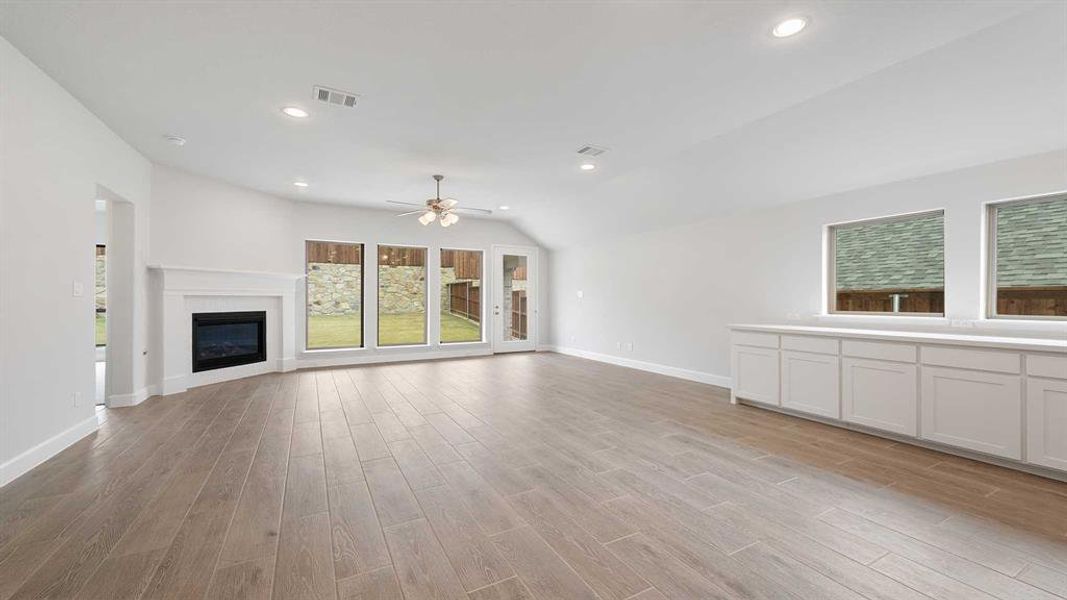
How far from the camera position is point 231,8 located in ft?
7.69

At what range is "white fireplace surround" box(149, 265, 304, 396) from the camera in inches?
205

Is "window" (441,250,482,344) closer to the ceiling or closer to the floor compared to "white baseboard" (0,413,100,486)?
closer to the ceiling

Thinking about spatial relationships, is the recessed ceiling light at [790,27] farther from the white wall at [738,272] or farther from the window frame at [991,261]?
the window frame at [991,261]

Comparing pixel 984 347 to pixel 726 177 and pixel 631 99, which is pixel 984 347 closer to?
pixel 726 177

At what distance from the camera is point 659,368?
22.1 feet

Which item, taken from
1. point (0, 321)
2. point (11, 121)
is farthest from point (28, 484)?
point (11, 121)

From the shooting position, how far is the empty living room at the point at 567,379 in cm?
203

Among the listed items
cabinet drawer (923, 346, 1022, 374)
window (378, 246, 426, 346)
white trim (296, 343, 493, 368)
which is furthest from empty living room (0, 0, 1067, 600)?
window (378, 246, 426, 346)

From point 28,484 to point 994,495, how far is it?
595 centimetres

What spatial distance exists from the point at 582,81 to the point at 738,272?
3608 millimetres

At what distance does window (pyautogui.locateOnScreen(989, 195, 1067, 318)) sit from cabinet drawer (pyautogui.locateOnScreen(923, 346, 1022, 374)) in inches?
35.7

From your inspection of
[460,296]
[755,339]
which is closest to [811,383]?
[755,339]

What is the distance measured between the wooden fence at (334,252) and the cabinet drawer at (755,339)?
6.15 metres

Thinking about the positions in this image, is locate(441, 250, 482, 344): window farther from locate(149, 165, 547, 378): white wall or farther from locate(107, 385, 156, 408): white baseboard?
locate(107, 385, 156, 408): white baseboard
